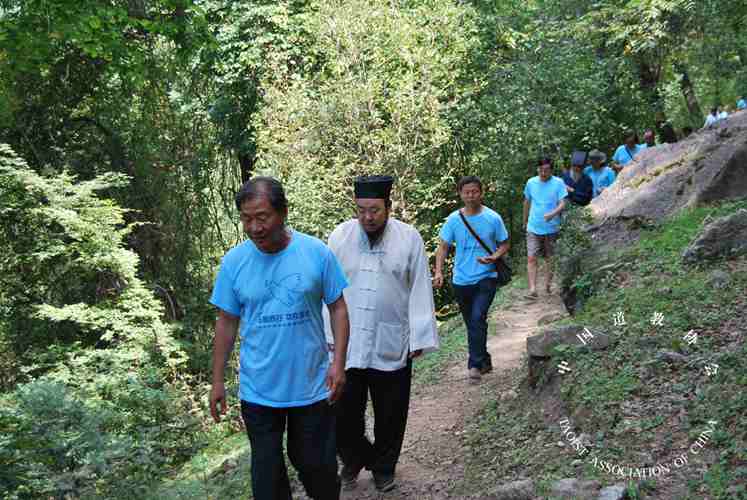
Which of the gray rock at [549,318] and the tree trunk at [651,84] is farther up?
the tree trunk at [651,84]

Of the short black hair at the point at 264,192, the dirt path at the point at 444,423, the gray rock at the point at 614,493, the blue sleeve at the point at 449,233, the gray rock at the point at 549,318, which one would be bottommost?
the dirt path at the point at 444,423

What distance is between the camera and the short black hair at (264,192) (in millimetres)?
4047

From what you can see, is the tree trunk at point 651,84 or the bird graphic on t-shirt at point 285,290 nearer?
the bird graphic on t-shirt at point 285,290

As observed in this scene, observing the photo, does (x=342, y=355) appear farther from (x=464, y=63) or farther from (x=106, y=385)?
(x=464, y=63)

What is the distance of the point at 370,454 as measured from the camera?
561 centimetres

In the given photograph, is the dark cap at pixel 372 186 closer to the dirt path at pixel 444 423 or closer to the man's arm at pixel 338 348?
the man's arm at pixel 338 348

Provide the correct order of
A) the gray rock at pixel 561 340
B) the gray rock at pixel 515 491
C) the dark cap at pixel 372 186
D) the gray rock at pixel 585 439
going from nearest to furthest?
the gray rock at pixel 515 491, the gray rock at pixel 585 439, the dark cap at pixel 372 186, the gray rock at pixel 561 340

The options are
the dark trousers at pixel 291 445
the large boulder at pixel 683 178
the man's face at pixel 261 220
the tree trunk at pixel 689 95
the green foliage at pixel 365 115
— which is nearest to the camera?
the man's face at pixel 261 220

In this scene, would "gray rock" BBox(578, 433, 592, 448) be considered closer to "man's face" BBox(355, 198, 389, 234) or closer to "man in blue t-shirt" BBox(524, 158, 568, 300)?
"man's face" BBox(355, 198, 389, 234)

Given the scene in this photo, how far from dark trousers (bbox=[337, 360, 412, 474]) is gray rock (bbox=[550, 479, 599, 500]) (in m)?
1.29

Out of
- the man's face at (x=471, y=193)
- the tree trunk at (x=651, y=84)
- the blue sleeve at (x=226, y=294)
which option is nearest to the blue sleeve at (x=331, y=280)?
the blue sleeve at (x=226, y=294)

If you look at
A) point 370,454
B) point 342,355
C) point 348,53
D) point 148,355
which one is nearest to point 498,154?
point 348,53

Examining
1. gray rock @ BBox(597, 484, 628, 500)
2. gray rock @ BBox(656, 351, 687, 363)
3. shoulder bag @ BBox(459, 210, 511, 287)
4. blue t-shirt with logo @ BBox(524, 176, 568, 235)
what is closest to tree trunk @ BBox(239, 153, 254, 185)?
blue t-shirt with logo @ BBox(524, 176, 568, 235)

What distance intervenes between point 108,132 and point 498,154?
10014 mm
